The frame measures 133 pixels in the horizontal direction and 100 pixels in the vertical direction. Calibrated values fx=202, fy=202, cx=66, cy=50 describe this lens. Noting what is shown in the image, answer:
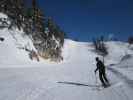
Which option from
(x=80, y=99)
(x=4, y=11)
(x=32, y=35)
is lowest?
(x=80, y=99)

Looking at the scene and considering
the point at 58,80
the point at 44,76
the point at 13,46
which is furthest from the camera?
the point at 13,46

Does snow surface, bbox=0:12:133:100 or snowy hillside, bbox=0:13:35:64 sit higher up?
snowy hillside, bbox=0:13:35:64

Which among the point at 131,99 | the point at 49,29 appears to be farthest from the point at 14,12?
the point at 131,99

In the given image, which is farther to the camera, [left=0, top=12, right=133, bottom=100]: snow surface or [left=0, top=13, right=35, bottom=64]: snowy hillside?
[left=0, top=13, right=35, bottom=64]: snowy hillside

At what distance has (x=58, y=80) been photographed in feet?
52.5

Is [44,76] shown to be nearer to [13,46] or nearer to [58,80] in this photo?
[58,80]

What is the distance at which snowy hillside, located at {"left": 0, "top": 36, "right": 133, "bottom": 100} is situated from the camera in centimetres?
995

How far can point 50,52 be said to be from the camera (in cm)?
4978

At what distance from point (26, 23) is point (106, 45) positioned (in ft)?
189

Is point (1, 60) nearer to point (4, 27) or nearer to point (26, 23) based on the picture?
point (4, 27)

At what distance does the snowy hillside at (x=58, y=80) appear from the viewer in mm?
9953

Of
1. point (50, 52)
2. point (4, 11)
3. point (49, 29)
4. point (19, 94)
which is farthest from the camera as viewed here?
point (49, 29)

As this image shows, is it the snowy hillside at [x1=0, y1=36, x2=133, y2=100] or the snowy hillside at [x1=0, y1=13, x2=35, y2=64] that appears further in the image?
the snowy hillside at [x1=0, y1=13, x2=35, y2=64]

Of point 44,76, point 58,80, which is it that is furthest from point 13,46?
point 58,80
